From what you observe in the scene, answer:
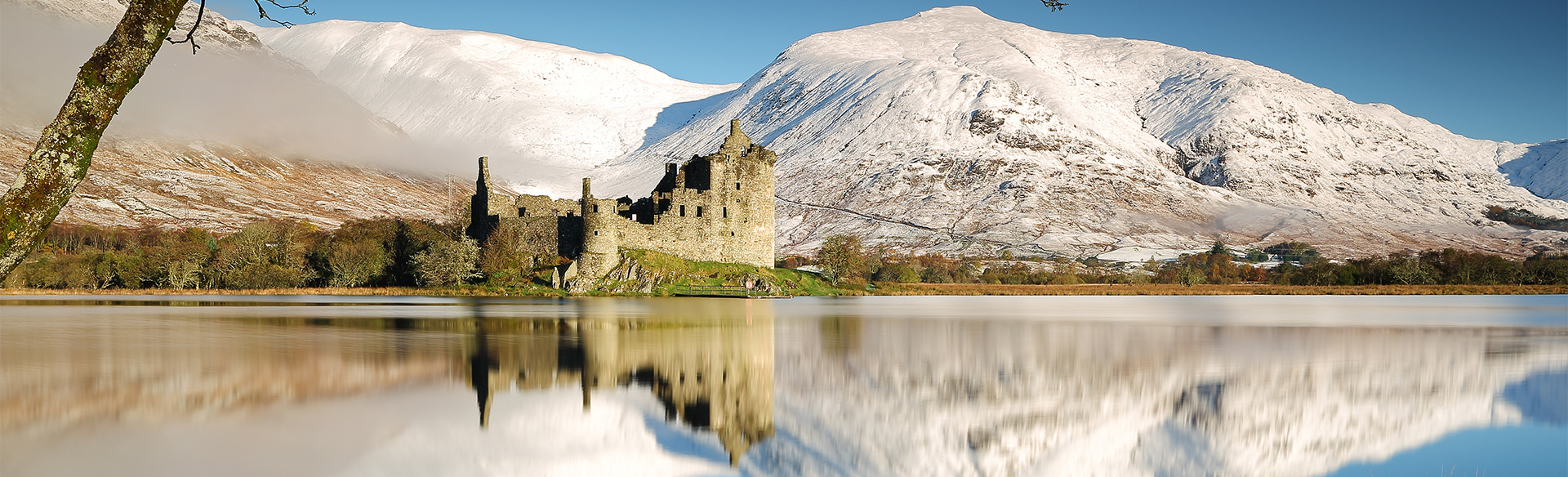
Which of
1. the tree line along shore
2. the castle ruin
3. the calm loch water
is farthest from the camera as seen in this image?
the tree line along shore

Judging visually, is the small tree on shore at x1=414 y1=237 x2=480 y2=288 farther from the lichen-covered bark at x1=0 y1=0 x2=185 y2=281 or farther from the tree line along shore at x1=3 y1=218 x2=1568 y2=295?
the lichen-covered bark at x1=0 y1=0 x2=185 y2=281

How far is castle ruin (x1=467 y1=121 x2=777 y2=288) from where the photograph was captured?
157ft

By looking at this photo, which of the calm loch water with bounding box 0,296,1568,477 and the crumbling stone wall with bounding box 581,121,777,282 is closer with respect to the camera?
the calm loch water with bounding box 0,296,1568,477

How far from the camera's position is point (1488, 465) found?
31.2ft

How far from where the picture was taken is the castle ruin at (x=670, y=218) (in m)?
47.8

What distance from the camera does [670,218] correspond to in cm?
4972

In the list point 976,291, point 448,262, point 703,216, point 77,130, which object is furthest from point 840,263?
point 77,130

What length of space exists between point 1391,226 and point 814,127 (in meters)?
95.3

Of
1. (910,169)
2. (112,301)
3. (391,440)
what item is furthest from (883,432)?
(910,169)

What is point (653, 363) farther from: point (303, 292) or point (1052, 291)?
point (1052, 291)

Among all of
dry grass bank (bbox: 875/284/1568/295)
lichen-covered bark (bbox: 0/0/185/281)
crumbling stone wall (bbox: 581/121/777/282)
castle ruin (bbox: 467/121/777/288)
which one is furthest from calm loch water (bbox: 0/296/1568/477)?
dry grass bank (bbox: 875/284/1568/295)

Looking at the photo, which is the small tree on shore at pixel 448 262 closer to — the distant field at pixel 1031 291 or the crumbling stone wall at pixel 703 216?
the distant field at pixel 1031 291

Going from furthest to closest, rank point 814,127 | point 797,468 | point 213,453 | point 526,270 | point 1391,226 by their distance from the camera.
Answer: point 814,127, point 1391,226, point 526,270, point 797,468, point 213,453

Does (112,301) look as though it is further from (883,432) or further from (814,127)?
(814,127)
